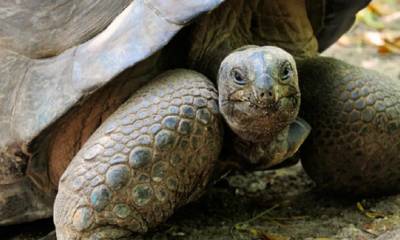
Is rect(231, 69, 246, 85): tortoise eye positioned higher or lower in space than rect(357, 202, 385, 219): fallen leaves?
higher

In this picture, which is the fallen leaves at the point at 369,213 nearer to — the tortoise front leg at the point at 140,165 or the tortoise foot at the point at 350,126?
the tortoise foot at the point at 350,126

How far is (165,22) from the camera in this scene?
273cm

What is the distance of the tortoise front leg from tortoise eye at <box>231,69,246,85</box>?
0.52 feet

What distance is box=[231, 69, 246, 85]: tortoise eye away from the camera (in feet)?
8.57

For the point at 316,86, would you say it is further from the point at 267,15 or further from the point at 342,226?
the point at 342,226

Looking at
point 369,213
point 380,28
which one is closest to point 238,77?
point 369,213

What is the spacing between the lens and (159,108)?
8.82 ft

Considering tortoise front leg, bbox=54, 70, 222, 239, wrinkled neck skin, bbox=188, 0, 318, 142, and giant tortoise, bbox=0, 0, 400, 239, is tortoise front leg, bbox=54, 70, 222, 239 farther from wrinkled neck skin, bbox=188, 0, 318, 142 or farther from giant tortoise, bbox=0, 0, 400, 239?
wrinkled neck skin, bbox=188, 0, 318, 142

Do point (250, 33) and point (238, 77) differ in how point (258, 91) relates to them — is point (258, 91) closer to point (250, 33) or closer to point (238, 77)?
point (238, 77)

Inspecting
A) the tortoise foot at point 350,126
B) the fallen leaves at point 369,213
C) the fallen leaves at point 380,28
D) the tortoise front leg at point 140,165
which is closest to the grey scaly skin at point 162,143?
the tortoise front leg at point 140,165

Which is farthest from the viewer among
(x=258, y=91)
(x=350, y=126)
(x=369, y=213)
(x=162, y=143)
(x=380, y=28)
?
(x=380, y=28)

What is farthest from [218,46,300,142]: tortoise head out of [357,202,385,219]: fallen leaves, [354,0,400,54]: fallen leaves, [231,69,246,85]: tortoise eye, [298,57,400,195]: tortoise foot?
[354,0,400,54]: fallen leaves

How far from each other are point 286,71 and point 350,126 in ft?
2.30

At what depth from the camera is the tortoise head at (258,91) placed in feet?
8.33
